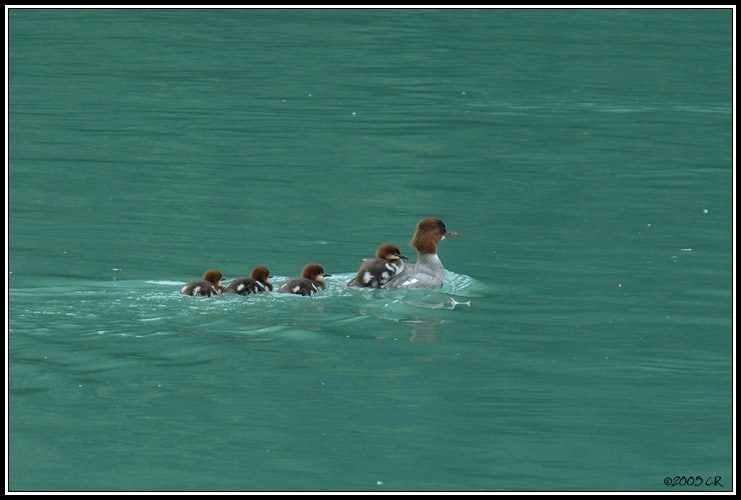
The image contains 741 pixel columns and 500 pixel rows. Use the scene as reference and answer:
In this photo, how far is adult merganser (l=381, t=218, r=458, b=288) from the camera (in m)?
8.81

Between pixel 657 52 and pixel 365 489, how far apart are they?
18.6 meters

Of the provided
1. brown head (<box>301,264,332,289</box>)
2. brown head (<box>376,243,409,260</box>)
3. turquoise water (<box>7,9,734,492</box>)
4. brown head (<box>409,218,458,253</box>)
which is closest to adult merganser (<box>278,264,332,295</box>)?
brown head (<box>301,264,332,289</box>)

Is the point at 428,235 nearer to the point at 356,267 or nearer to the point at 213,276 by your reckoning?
the point at 356,267

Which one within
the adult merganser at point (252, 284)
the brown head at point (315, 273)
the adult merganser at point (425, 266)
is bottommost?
the adult merganser at point (252, 284)

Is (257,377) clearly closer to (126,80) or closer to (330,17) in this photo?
(126,80)

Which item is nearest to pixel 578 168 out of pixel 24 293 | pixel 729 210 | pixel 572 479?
pixel 729 210

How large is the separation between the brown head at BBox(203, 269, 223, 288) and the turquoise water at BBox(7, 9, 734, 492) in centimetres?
25

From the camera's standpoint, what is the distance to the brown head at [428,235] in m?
9.25

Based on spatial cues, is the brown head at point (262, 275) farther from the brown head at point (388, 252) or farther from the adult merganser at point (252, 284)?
the brown head at point (388, 252)

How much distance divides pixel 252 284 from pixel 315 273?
20.4 inches

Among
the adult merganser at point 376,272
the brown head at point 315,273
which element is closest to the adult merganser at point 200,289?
the brown head at point 315,273

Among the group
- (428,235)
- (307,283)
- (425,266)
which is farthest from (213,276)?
(428,235)

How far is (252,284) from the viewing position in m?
8.32

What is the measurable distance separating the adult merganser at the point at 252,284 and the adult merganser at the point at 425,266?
0.82 m
